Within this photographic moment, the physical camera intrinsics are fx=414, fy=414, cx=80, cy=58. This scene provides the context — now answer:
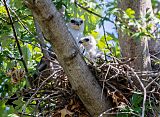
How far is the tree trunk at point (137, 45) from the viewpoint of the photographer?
2.19 meters

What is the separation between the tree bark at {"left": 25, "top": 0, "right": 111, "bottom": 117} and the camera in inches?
67.0

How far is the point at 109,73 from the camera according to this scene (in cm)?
208

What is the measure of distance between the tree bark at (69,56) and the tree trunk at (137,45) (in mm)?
312

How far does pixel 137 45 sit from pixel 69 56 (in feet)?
1.78

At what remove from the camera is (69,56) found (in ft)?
5.94

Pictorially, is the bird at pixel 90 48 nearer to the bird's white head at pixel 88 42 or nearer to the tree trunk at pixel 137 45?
the bird's white head at pixel 88 42

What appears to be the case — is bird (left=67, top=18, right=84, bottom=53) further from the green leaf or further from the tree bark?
the tree bark

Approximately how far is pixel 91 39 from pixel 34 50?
52 centimetres

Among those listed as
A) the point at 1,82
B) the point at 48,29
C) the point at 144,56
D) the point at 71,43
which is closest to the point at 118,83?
the point at 144,56

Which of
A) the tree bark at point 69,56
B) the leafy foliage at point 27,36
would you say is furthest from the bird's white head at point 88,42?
the tree bark at point 69,56

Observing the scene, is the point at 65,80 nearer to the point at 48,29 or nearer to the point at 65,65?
the point at 65,65

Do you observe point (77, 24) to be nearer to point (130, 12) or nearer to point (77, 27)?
point (77, 27)

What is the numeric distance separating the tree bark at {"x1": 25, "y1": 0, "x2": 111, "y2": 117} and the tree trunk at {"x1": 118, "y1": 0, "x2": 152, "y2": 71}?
1.02 ft

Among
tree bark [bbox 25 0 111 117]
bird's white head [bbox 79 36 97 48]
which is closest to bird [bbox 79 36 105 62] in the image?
bird's white head [bbox 79 36 97 48]
